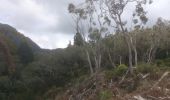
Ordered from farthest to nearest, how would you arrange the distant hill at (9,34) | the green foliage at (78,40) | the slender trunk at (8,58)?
the green foliage at (78,40)
the distant hill at (9,34)
the slender trunk at (8,58)

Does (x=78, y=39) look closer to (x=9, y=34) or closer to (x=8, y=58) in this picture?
(x=9, y=34)

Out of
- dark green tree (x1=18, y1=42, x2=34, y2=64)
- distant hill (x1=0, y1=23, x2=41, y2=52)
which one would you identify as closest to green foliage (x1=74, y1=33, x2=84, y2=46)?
dark green tree (x1=18, y1=42, x2=34, y2=64)

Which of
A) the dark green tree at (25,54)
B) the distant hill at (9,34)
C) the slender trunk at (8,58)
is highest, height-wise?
the dark green tree at (25,54)

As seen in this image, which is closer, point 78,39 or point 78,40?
point 78,39

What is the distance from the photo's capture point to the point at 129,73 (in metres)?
28.4

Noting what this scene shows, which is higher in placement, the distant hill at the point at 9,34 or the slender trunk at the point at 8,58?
the distant hill at the point at 9,34

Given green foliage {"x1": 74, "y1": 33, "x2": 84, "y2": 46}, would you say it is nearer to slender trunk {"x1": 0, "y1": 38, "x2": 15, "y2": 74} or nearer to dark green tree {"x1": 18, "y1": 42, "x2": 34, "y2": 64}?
dark green tree {"x1": 18, "y1": 42, "x2": 34, "y2": 64}

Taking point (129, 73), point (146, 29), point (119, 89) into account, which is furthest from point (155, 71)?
point (146, 29)

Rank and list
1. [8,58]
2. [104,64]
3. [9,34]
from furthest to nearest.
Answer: [104,64], [9,34], [8,58]

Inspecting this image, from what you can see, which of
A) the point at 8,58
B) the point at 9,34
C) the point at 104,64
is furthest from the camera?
the point at 104,64

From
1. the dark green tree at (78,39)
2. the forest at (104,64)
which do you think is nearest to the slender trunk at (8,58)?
the forest at (104,64)

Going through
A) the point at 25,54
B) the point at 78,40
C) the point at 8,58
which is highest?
the point at 78,40

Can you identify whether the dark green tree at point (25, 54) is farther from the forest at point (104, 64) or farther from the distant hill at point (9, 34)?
the distant hill at point (9, 34)

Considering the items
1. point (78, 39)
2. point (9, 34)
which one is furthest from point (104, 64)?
point (9, 34)
